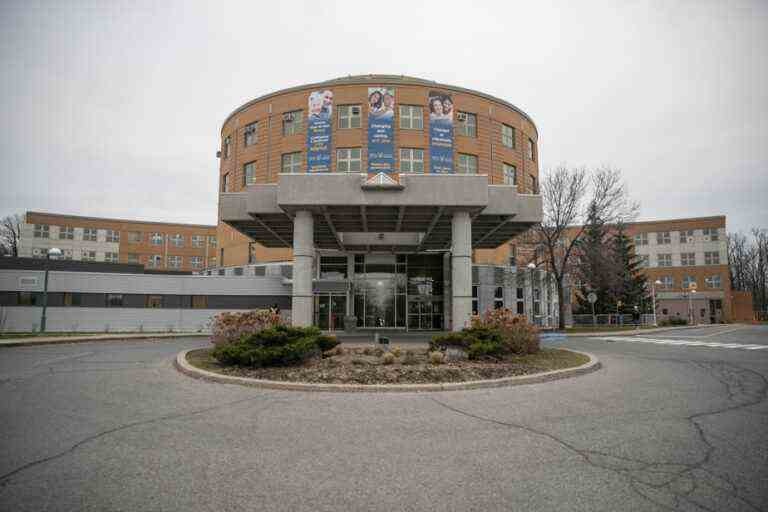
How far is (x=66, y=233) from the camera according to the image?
7044 cm

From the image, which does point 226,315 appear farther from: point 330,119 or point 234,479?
point 330,119

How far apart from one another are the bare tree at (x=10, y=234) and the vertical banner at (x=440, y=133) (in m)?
67.2

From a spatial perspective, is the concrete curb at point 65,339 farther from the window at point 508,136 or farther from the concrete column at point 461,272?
the window at point 508,136

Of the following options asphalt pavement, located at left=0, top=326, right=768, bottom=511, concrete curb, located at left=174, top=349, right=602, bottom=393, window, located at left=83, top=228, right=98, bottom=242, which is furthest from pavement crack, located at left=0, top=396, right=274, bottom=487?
window, located at left=83, top=228, right=98, bottom=242

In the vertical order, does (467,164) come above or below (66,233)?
above

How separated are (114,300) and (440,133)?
26.0 metres

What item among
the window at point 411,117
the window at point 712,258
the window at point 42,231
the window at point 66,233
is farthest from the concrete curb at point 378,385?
the window at point 42,231

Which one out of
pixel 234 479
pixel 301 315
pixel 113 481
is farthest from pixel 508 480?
pixel 301 315

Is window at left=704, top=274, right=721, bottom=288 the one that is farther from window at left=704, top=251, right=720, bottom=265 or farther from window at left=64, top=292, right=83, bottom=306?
window at left=64, top=292, right=83, bottom=306

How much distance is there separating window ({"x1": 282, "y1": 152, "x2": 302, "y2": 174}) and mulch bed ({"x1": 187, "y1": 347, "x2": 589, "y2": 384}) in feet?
80.9

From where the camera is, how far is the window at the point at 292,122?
3738cm

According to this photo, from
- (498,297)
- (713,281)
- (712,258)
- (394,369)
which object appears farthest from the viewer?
(712,258)

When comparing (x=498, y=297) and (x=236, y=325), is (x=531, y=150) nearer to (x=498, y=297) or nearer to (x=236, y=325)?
(x=498, y=297)

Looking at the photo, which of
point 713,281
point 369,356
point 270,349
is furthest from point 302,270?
point 713,281
